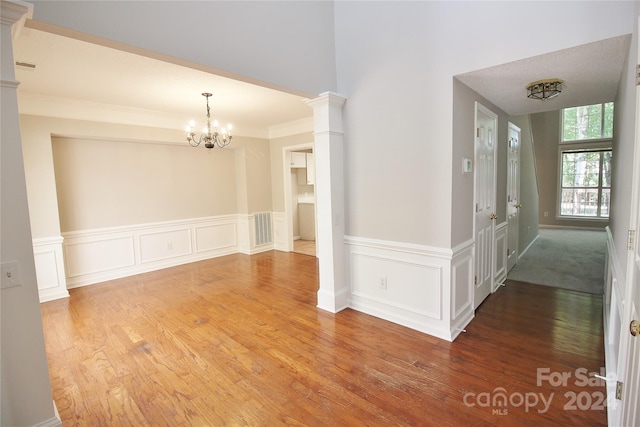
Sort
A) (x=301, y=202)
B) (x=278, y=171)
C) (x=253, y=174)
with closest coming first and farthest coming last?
(x=253, y=174)
(x=278, y=171)
(x=301, y=202)

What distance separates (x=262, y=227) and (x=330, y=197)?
3.48 meters

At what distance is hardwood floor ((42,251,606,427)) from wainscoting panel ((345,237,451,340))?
0.13 m

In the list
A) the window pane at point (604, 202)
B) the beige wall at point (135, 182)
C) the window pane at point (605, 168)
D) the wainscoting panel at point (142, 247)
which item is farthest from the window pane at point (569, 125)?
the wainscoting panel at point (142, 247)

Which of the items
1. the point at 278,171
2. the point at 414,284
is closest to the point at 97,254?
the point at 278,171

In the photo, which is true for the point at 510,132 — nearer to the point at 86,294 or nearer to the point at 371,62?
the point at 371,62

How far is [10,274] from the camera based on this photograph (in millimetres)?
1475

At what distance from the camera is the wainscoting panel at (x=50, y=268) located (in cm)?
383

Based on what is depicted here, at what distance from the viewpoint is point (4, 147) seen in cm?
145

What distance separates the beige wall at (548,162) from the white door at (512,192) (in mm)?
5250

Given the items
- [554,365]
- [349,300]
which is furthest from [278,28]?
[554,365]

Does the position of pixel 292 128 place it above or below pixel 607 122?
below

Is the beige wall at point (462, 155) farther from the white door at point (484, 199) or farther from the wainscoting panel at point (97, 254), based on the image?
the wainscoting panel at point (97, 254)

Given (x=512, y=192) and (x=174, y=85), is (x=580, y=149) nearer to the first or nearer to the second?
(x=512, y=192)

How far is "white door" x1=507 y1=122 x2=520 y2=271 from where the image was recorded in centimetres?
412
